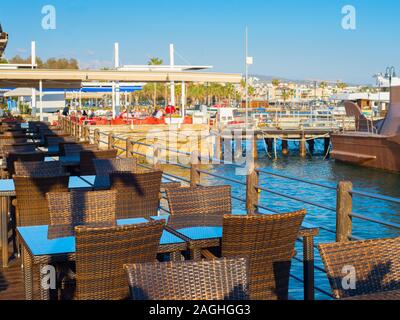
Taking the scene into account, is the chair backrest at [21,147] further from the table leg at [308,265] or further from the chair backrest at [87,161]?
the table leg at [308,265]

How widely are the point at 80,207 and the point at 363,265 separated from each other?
2.57 meters

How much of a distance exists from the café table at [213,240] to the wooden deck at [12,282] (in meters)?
1.49

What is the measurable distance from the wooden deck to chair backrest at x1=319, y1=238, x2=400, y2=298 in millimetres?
2786

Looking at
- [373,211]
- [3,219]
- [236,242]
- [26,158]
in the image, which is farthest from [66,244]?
[373,211]

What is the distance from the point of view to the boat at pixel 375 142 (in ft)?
109

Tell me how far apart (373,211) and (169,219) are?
17.6m

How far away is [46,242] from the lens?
4379 mm

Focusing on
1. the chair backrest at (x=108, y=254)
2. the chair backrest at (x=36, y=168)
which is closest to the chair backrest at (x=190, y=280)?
the chair backrest at (x=108, y=254)

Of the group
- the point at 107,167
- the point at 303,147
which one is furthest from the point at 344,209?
the point at 303,147

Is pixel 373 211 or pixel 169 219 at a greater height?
pixel 169 219

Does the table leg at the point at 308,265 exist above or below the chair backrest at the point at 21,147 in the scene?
below

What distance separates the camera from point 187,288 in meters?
3.16
